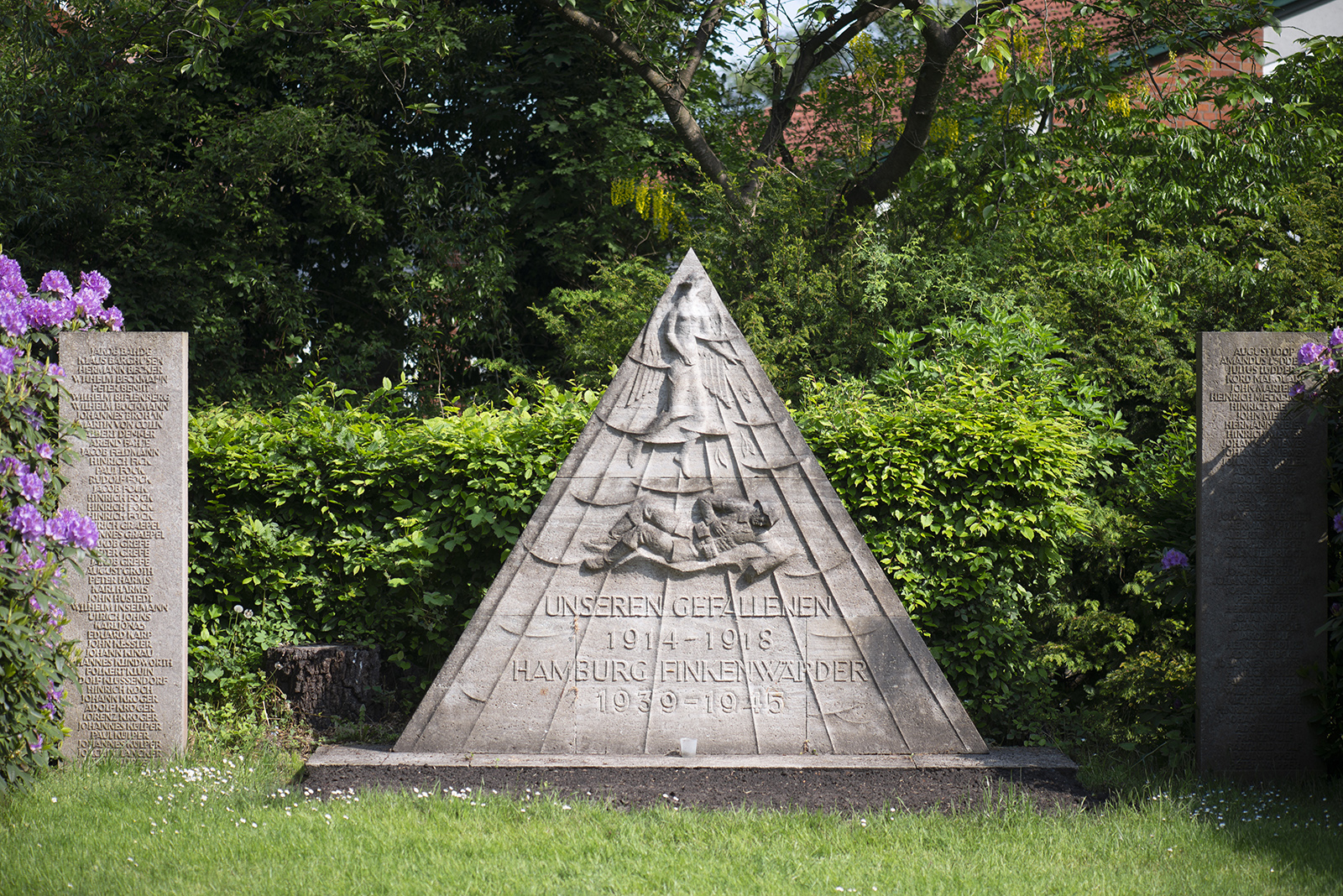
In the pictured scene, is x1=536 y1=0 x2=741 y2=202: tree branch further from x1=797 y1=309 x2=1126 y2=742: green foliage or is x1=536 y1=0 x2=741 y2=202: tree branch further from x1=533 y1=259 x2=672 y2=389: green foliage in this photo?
x1=797 y1=309 x2=1126 y2=742: green foliage

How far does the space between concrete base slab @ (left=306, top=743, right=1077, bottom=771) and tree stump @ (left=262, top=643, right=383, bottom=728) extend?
638mm

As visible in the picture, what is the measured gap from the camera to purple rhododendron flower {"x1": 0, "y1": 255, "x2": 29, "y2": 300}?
434 centimetres

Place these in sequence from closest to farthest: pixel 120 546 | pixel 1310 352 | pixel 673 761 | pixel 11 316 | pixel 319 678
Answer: pixel 11 316
pixel 1310 352
pixel 673 761
pixel 120 546
pixel 319 678

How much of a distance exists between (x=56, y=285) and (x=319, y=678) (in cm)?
243

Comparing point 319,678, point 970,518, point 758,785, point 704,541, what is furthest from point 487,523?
point 970,518

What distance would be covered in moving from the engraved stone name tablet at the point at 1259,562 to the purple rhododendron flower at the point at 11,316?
551 centimetres

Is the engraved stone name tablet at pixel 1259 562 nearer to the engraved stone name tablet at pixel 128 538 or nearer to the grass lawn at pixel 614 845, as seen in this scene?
the grass lawn at pixel 614 845

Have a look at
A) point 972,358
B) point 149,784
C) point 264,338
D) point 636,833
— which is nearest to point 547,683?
point 636,833

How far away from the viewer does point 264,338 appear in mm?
10320

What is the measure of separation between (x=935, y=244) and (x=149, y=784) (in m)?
6.85

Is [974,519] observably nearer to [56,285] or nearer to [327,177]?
[56,285]

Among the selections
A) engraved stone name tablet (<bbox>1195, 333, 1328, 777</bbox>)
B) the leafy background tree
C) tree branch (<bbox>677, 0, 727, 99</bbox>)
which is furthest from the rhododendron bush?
tree branch (<bbox>677, 0, 727, 99</bbox>)

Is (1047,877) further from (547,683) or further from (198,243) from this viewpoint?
(198,243)

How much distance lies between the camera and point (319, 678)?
5457mm
